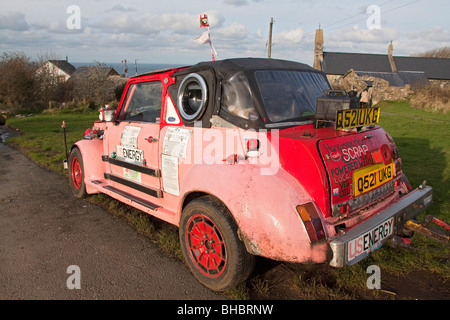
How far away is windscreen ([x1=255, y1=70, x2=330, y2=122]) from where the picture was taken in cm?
327

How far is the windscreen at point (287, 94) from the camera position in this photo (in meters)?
3.27

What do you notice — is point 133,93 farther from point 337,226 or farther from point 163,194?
point 337,226

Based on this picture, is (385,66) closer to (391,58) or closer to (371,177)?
(391,58)

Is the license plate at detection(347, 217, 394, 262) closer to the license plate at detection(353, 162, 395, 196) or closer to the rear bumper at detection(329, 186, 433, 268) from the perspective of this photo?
the rear bumper at detection(329, 186, 433, 268)

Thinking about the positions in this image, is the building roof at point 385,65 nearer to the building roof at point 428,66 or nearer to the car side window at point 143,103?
the building roof at point 428,66

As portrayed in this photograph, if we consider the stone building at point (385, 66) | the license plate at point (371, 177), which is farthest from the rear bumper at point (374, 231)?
the stone building at point (385, 66)

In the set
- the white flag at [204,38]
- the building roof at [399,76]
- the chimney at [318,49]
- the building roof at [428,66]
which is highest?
the chimney at [318,49]

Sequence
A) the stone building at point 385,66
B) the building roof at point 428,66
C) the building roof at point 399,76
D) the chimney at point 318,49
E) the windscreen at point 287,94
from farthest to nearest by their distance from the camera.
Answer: the chimney at point 318,49
the building roof at point 428,66
the stone building at point 385,66
the building roof at point 399,76
the windscreen at point 287,94

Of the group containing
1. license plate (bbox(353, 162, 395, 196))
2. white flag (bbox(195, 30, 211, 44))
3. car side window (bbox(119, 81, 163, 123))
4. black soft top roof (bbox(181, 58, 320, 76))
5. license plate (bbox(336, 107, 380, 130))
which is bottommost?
license plate (bbox(353, 162, 395, 196))

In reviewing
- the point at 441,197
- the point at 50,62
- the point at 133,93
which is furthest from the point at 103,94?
the point at 441,197

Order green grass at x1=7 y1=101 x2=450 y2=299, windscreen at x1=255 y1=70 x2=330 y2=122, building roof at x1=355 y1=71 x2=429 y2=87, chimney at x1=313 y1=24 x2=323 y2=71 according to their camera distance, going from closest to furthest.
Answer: green grass at x1=7 y1=101 x2=450 y2=299 → windscreen at x1=255 y1=70 x2=330 y2=122 → building roof at x1=355 y1=71 x2=429 y2=87 → chimney at x1=313 y1=24 x2=323 y2=71

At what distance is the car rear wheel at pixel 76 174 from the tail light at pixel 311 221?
3988 mm

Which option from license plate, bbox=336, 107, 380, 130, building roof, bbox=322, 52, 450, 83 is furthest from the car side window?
building roof, bbox=322, 52, 450, 83

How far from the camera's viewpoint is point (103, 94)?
26219 mm
